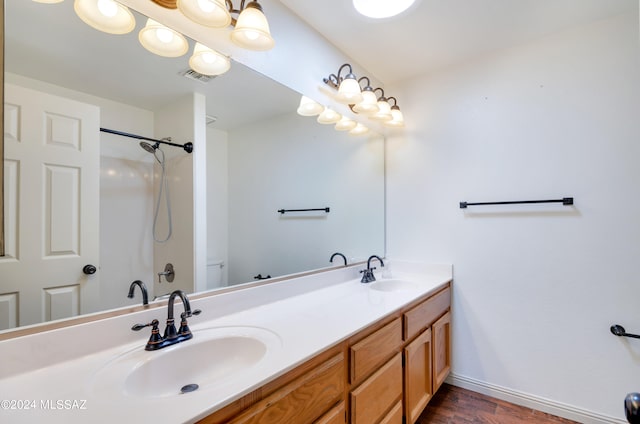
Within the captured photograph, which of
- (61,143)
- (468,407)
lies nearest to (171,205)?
(61,143)

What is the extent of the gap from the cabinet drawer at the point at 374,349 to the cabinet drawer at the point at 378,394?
1.7 inches

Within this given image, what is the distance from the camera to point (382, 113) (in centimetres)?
204

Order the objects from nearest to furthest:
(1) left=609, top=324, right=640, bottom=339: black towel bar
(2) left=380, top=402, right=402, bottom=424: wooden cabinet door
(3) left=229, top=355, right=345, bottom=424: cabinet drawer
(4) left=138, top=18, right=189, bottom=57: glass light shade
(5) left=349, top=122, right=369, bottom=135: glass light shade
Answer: (3) left=229, top=355, right=345, bottom=424: cabinet drawer, (4) left=138, top=18, right=189, bottom=57: glass light shade, (2) left=380, top=402, right=402, bottom=424: wooden cabinet door, (1) left=609, top=324, right=640, bottom=339: black towel bar, (5) left=349, top=122, right=369, bottom=135: glass light shade

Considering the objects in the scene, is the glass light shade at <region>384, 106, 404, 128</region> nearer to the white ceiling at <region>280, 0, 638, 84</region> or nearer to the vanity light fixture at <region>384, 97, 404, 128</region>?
the vanity light fixture at <region>384, 97, 404, 128</region>

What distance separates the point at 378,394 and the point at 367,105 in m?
1.63

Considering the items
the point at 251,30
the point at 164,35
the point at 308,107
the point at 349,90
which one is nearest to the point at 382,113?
the point at 349,90

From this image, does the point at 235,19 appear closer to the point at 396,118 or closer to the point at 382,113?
the point at 382,113

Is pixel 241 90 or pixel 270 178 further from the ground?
pixel 241 90

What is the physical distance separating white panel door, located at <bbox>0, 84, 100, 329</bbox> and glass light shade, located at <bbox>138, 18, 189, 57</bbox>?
32 cm

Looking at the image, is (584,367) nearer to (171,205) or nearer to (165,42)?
(171,205)

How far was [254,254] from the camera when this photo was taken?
1572mm

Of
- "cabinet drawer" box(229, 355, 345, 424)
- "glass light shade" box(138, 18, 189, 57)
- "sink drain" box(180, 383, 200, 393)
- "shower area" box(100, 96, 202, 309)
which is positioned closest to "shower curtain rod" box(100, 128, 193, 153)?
"shower area" box(100, 96, 202, 309)

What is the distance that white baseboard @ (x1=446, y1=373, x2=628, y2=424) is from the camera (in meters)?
1.67

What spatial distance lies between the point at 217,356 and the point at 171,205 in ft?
2.02
